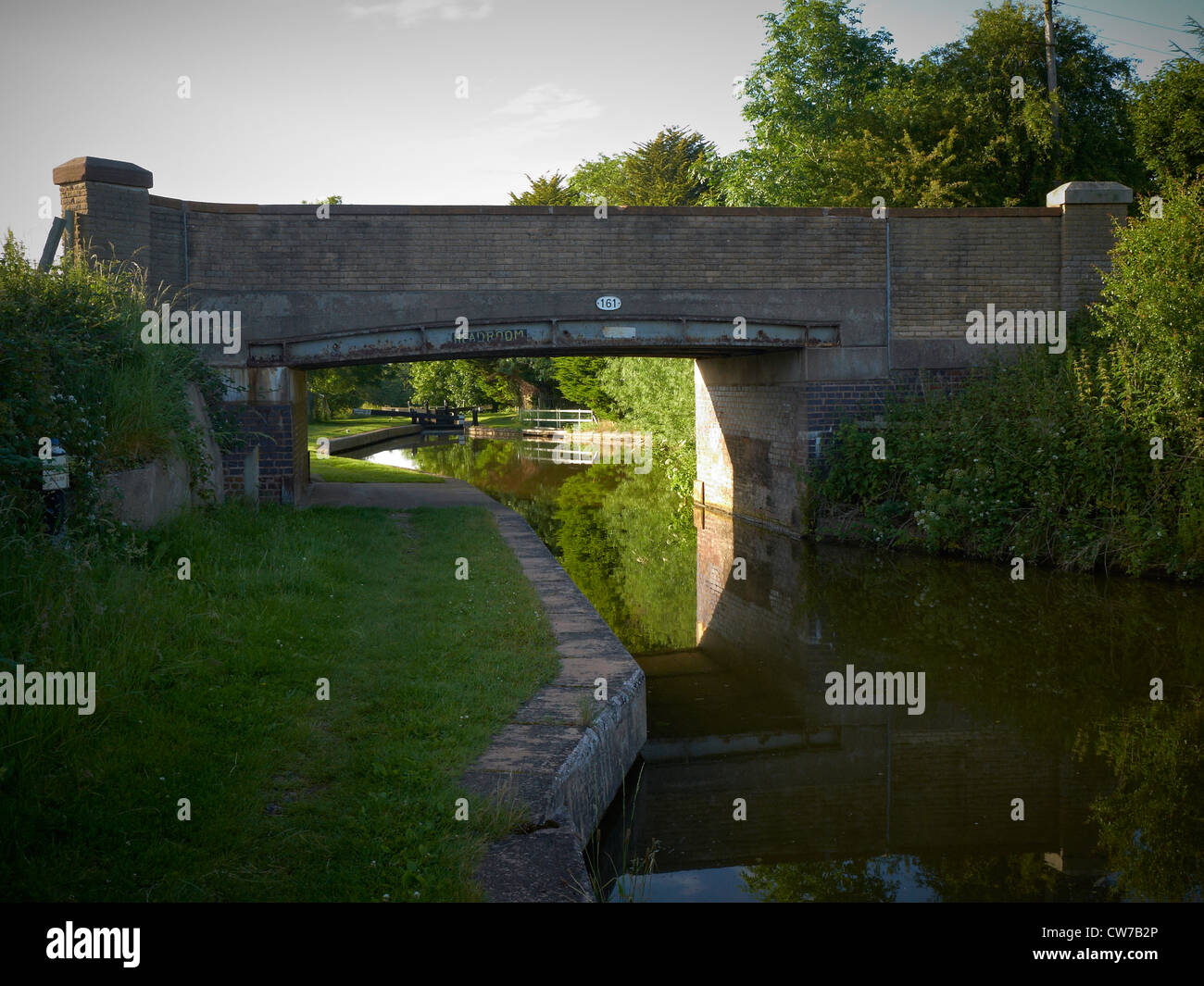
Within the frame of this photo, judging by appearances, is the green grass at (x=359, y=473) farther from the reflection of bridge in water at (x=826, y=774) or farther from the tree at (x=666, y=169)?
the tree at (x=666, y=169)

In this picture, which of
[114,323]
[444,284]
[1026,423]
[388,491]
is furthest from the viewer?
[388,491]

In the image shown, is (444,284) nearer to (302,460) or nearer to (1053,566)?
(302,460)

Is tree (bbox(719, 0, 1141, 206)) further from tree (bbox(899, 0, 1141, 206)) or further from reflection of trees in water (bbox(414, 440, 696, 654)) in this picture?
reflection of trees in water (bbox(414, 440, 696, 654))

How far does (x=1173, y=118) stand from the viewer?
74.7 feet

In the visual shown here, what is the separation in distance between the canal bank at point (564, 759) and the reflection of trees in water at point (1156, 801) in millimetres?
2619

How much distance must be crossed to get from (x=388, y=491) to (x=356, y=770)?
13.2m

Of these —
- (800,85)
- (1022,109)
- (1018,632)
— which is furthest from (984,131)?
(1018,632)

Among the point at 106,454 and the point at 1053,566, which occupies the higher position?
the point at 106,454

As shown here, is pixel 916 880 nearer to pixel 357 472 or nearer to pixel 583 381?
pixel 357 472

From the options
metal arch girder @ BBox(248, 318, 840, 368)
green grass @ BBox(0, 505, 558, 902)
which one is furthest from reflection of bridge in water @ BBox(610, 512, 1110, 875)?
metal arch girder @ BBox(248, 318, 840, 368)

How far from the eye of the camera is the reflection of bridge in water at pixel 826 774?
519 cm

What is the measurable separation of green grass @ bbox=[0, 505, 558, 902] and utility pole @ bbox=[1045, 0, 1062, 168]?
22831mm

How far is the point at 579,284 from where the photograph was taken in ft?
48.2
